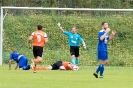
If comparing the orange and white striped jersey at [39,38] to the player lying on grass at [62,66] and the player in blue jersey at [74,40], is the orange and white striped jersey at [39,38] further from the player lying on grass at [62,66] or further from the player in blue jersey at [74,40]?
the player in blue jersey at [74,40]

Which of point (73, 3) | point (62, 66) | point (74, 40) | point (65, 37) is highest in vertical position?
point (73, 3)

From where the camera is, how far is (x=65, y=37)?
29984 millimetres

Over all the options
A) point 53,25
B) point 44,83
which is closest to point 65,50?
point 53,25

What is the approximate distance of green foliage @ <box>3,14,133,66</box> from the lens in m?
29.5

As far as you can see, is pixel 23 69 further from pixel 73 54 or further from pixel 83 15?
pixel 83 15

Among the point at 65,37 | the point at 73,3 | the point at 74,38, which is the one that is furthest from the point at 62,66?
the point at 73,3

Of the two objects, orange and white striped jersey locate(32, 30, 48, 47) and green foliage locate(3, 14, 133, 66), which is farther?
green foliage locate(3, 14, 133, 66)

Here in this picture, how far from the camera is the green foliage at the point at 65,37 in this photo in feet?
96.7

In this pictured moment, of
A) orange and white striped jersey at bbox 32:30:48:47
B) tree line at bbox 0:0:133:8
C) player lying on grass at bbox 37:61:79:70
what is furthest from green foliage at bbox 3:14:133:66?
tree line at bbox 0:0:133:8

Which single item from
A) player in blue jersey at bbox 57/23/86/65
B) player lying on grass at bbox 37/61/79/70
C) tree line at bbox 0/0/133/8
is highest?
tree line at bbox 0/0/133/8

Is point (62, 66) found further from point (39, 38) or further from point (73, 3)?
point (73, 3)

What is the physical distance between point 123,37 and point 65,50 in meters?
3.10

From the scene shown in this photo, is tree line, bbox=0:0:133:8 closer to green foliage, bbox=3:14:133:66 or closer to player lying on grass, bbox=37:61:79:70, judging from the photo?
green foliage, bbox=3:14:133:66

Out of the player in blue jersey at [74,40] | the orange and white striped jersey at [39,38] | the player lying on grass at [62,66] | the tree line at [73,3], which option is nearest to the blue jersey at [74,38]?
the player in blue jersey at [74,40]
